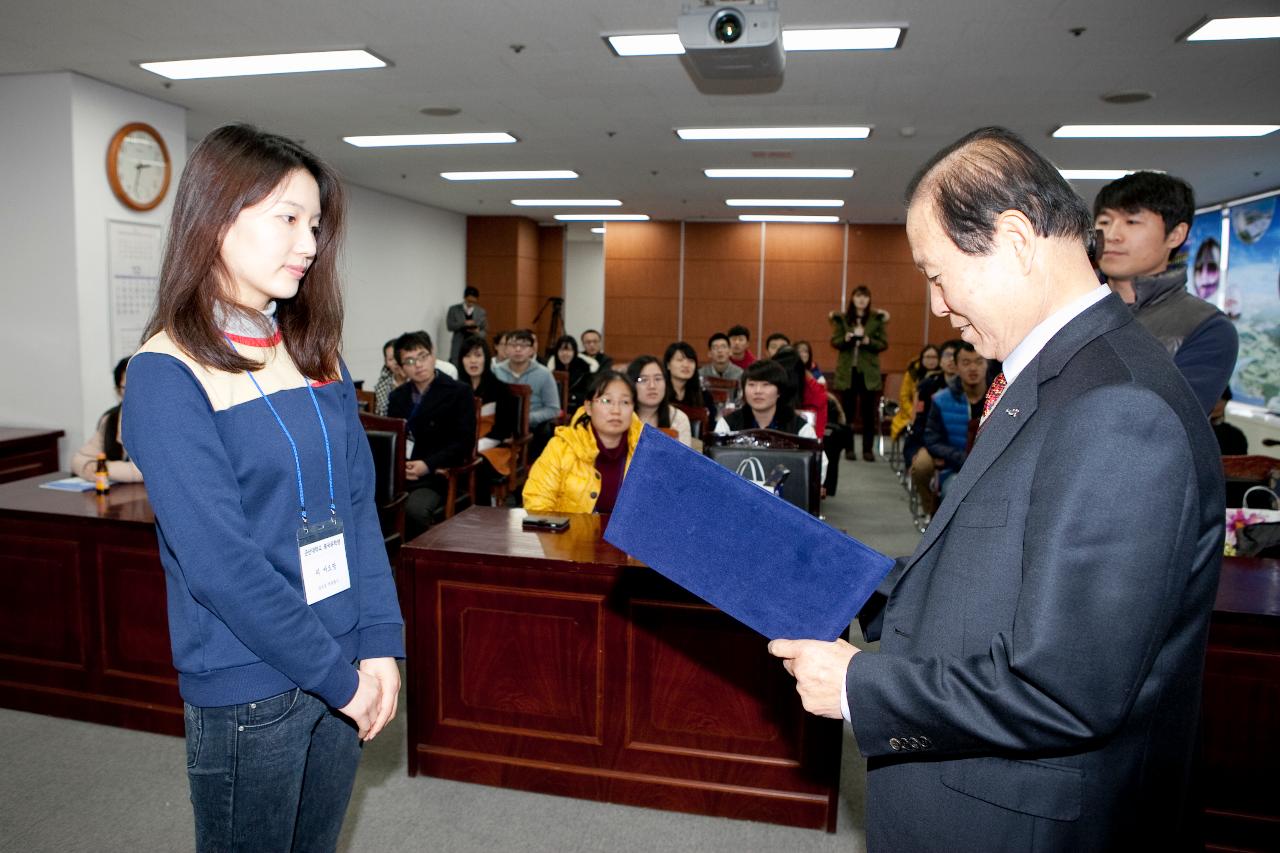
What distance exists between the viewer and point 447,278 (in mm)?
13531

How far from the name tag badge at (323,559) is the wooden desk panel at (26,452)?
513 centimetres

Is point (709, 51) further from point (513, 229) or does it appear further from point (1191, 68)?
point (513, 229)

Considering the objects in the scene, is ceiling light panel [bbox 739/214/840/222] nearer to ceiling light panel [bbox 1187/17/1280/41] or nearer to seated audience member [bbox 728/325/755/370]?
seated audience member [bbox 728/325/755/370]

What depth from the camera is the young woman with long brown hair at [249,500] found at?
3.70ft

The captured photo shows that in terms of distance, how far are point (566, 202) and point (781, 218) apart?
3.52 m

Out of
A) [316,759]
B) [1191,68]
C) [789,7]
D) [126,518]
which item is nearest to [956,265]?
[316,759]

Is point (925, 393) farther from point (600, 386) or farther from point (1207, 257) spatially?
point (1207, 257)

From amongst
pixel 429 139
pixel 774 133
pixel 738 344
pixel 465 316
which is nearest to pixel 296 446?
pixel 774 133

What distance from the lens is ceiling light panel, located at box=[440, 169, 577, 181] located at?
9398 mm

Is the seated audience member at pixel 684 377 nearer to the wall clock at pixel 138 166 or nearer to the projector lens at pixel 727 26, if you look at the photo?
the projector lens at pixel 727 26

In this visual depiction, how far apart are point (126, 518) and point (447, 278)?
11.1 m

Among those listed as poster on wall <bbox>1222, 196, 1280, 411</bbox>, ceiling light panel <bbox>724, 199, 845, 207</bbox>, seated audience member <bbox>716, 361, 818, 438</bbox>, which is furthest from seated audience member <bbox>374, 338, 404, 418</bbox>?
poster on wall <bbox>1222, 196, 1280, 411</bbox>

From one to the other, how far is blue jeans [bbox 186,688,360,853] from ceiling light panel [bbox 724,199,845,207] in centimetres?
1079

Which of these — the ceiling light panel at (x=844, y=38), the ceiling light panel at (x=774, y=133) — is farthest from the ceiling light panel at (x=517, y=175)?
the ceiling light panel at (x=844, y=38)
